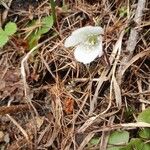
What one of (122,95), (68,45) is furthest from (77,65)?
(122,95)

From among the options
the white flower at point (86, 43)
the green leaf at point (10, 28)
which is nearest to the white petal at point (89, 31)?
the white flower at point (86, 43)

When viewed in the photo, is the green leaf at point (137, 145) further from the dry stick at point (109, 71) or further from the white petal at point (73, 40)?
the white petal at point (73, 40)

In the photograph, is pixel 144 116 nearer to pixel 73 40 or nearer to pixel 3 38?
pixel 73 40

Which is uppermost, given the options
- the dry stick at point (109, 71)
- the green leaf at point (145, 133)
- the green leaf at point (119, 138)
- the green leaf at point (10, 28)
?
the green leaf at point (10, 28)

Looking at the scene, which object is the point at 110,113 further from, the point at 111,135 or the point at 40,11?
the point at 40,11

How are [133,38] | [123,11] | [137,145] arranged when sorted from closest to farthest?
[137,145]
[133,38]
[123,11]

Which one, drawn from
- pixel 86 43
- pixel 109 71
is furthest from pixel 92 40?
pixel 109 71
